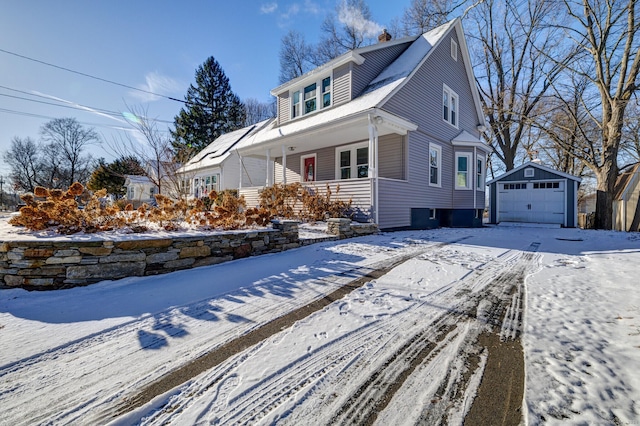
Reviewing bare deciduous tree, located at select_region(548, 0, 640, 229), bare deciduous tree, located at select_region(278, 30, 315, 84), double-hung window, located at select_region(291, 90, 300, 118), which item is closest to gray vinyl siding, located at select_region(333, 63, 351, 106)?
double-hung window, located at select_region(291, 90, 300, 118)

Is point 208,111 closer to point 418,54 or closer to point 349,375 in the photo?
point 418,54

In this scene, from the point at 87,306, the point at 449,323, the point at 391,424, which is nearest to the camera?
the point at 391,424

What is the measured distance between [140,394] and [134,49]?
14324mm

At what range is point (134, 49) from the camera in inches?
456

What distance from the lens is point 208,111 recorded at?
2930 centimetres

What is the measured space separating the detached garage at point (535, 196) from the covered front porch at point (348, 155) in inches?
289

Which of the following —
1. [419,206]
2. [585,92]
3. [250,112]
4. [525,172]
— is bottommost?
[419,206]

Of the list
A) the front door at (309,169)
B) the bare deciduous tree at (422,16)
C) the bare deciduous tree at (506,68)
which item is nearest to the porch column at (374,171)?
the front door at (309,169)

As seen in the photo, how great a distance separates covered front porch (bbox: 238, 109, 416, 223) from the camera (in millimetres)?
8242

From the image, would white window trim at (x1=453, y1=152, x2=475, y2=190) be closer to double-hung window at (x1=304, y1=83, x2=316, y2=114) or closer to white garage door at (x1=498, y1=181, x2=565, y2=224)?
white garage door at (x1=498, y1=181, x2=565, y2=224)

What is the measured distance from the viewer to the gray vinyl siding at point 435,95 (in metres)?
9.83

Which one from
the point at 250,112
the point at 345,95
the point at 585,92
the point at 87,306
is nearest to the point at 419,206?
the point at 345,95

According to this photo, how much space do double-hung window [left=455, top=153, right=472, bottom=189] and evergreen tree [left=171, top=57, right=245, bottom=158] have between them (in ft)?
80.5

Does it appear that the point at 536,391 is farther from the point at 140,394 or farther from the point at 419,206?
the point at 419,206
